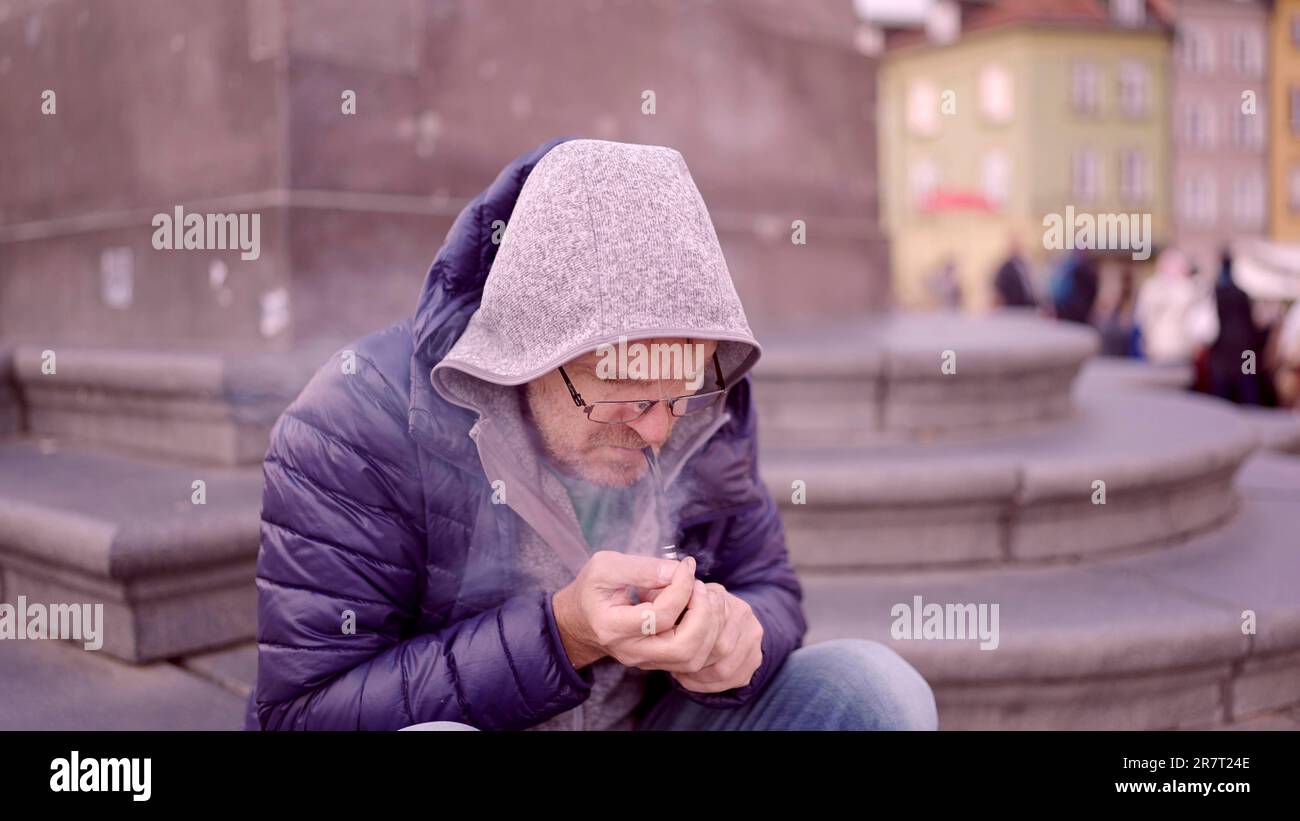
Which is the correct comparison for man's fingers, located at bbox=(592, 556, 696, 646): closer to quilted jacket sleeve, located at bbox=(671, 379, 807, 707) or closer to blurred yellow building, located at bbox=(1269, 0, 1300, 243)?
quilted jacket sleeve, located at bbox=(671, 379, 807, 707)

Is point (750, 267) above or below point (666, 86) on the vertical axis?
below

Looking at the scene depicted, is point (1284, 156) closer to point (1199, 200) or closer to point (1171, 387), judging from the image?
point (1199, 200)

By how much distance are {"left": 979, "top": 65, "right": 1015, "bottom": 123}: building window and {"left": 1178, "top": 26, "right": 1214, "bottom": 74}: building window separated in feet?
23.7

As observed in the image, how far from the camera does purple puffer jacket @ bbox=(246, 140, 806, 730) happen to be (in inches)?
55.5

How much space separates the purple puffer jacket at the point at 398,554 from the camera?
141 centimetres

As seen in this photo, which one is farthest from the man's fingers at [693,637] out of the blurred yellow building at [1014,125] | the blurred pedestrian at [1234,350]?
the blurred yellow building at [1014,125]

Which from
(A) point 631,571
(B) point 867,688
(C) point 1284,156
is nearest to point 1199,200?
(C) point 1284,156

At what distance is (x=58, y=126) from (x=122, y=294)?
0.77 metres

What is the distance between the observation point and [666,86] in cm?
434

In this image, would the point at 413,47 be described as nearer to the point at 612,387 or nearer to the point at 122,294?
the point at 122,294

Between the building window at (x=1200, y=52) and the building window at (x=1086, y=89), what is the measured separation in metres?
4.50

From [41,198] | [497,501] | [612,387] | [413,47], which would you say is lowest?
[497,501]

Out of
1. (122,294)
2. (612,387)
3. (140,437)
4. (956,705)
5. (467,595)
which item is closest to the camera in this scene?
(612,387)
